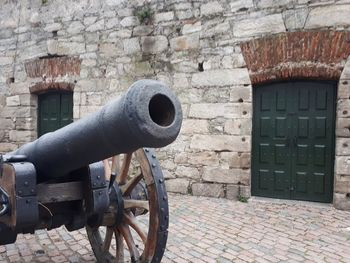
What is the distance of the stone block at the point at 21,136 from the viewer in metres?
7.73

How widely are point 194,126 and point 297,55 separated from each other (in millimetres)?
1909

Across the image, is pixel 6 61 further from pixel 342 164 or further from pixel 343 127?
pixel 342 164

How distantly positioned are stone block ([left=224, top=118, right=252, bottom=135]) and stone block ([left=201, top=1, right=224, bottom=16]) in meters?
1.76

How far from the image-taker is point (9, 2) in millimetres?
7945

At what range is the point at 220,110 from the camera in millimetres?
5902

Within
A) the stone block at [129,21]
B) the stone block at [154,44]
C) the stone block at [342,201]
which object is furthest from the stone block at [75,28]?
the stone block at [342,201]

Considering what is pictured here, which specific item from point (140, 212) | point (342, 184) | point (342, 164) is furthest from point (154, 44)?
point (140, 212)

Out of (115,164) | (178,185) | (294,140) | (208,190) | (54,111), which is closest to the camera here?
(115,164)

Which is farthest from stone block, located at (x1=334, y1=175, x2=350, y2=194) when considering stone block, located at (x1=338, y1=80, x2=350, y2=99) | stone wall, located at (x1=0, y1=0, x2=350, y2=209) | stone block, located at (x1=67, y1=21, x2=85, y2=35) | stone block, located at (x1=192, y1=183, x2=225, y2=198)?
stone block, located at (x1=67, y1=21, x2=85, y2=35)

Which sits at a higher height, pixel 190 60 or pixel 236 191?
pixel 190 60

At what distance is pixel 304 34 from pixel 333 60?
55 centimetres

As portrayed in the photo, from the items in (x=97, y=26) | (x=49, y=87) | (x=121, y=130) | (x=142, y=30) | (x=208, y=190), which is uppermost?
(x=97, y=26)

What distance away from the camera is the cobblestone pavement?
11.4 feet

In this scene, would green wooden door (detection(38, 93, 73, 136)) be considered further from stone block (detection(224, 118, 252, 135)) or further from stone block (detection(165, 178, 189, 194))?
stone block (detection(224, 118, 252, 135))
